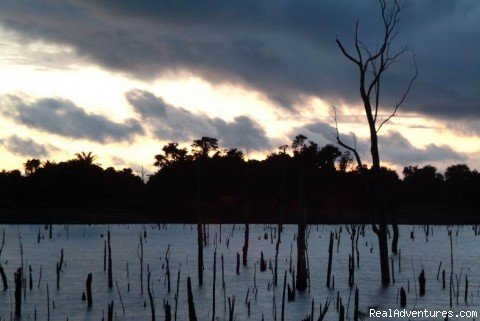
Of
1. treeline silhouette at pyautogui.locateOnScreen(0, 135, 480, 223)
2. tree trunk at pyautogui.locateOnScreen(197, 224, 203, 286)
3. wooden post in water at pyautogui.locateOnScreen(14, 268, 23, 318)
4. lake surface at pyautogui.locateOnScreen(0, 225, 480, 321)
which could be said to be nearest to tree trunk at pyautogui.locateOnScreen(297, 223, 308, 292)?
lake surface at pyautogui.locateOnScreen(0, 225, 480, 321)

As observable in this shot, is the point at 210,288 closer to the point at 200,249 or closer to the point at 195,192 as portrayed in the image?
the point at 200,249

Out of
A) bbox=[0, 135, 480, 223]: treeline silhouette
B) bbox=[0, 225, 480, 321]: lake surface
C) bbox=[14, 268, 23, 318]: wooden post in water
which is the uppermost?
bbox=[0, 135, 480, 223]: treeline silhouette

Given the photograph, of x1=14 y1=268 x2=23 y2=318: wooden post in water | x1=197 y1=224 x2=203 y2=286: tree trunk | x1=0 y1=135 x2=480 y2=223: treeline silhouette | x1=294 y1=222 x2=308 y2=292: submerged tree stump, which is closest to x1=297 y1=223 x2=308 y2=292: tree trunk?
x1=294 y1=222 x2=308 y2=292: submerged tree stump

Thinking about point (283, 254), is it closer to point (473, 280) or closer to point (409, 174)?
point (473, 280)

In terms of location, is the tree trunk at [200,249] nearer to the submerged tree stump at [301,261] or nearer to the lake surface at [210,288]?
the lake surface at [210,288]

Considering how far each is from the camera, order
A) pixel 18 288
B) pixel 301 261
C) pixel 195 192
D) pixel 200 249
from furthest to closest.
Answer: pixel 195 192, pixel 200 249, pixel 301 261, pixel 18 288

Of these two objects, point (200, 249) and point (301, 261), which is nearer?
point (301, 261)

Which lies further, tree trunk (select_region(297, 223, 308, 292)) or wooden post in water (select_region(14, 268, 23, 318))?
tree trunk (select_region(297, 223, 308, 292))

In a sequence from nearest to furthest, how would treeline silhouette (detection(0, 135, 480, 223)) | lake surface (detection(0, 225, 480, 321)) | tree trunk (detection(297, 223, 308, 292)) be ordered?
lake surface (detection(0, 225, 480, 321)) < tree trunk (detection(297, 223, 308, 292)) < treeline silhouette (detection(0, 135, 480, 223))

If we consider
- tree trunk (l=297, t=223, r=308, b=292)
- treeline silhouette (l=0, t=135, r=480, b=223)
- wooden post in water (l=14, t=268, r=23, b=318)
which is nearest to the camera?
wooden post in water (l=14, t=268, r=23, b=318)

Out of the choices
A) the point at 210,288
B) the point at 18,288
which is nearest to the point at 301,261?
the point at 210,288

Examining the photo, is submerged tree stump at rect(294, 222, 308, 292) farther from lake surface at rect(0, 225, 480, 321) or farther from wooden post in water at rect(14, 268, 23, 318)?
wooden post in water at rect(14, 268, 23, 318)

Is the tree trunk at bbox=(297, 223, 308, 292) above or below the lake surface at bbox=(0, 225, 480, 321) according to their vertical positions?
above

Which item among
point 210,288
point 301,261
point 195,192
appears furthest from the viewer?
point 195,192
